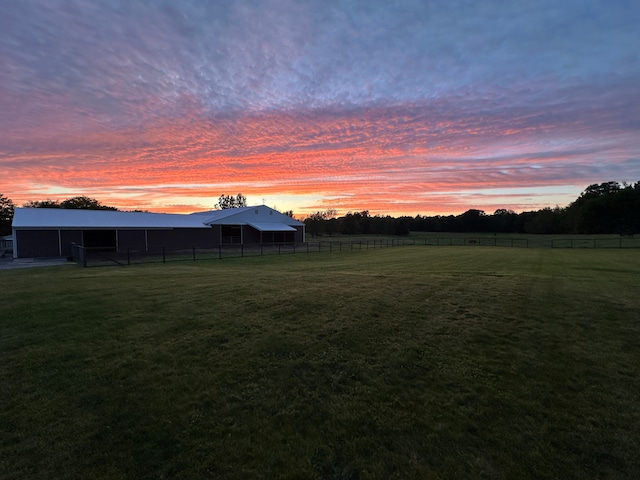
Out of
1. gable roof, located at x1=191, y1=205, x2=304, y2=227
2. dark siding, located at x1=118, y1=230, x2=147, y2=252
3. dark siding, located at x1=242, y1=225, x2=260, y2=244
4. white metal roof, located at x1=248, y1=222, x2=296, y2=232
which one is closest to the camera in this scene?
dark siding, located at x1=118, y1=230, x2=147, y2=252

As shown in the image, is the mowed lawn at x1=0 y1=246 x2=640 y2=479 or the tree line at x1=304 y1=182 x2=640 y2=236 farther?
the tree line at x1=304 y1=182 x2=640 y2=236

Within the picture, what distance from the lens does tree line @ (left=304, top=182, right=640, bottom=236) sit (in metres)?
65.9

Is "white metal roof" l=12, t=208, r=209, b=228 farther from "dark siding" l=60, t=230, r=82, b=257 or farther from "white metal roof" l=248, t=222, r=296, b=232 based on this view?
"white metal roof" l=248, t=222, r=296, b=232

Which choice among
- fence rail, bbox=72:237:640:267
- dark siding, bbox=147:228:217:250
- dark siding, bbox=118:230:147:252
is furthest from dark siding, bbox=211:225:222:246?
dark siding, bbox=118:230:147:252

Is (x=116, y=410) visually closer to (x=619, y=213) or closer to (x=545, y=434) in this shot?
(x=545, y=434)

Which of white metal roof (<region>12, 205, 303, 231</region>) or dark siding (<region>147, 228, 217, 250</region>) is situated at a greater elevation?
white metal roof (<region>12, 205, 303, 231</region>)

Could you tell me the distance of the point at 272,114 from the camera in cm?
1867

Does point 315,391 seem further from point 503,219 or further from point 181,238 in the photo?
point 503,219

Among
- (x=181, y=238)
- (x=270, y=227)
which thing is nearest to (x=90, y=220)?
(x=181, y=238)

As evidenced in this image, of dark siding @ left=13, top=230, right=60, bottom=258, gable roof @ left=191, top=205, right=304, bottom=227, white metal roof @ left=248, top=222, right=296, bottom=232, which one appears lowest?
dark siding @ left=13, top=230, right=60, bottom=258

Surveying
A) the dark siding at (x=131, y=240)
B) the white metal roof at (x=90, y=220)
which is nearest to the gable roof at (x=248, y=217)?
the white metal roof at (x=90, y=220)

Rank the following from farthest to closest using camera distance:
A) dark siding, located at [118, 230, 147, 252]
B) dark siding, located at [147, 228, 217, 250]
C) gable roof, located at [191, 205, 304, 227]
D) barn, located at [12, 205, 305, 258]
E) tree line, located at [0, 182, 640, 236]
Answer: tree line, located at [0, 182, 640, 236], gable roof, located at [191, 205, 304, 227], dark siding, located at [147, 228, 217, 250], dark siding, located at [118, 230, 147, 252], barn, located at [12, 205, 305, 258]

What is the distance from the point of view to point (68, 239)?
25.0 m

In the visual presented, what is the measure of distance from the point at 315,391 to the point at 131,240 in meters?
28.7
